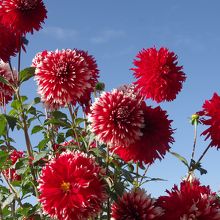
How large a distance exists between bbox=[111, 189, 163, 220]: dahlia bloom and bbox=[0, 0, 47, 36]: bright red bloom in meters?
0.97

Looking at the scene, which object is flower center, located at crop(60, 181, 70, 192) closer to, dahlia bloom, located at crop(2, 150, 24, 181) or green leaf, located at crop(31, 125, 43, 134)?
green leaf, located at crop(31, 125, 43, 134)

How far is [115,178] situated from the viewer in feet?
7.43

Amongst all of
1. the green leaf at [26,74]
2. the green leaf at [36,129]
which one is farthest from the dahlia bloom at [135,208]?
the green leaf at [36,129]

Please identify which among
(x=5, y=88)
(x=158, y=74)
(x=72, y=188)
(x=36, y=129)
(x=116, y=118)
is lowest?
(x=72, y=188)

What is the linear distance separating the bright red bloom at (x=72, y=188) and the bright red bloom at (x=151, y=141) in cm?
15

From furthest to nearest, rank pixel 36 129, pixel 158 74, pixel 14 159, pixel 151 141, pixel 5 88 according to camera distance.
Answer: pixel 14 159 → pixel 5 88 → pixel 36 129 → pixel 158 74 → pixel 151 141

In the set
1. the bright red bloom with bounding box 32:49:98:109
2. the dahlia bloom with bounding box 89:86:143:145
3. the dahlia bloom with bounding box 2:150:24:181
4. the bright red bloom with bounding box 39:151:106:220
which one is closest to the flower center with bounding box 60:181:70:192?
the bright red bloom with bounding box 39:151:106:220

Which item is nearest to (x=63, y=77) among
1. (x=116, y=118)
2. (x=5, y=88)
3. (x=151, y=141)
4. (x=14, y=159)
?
(x=116, y=118)

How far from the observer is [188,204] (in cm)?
213

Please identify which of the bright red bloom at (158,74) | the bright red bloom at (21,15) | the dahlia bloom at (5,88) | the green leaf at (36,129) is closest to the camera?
the bright red bloom at (158,74)

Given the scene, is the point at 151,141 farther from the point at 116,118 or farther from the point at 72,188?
the point at 72,188

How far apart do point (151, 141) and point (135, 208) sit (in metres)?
0.28

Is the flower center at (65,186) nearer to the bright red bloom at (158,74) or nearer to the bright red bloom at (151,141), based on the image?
the bright red bloom at (151,141)

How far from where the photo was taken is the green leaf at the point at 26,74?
254 centimetres
